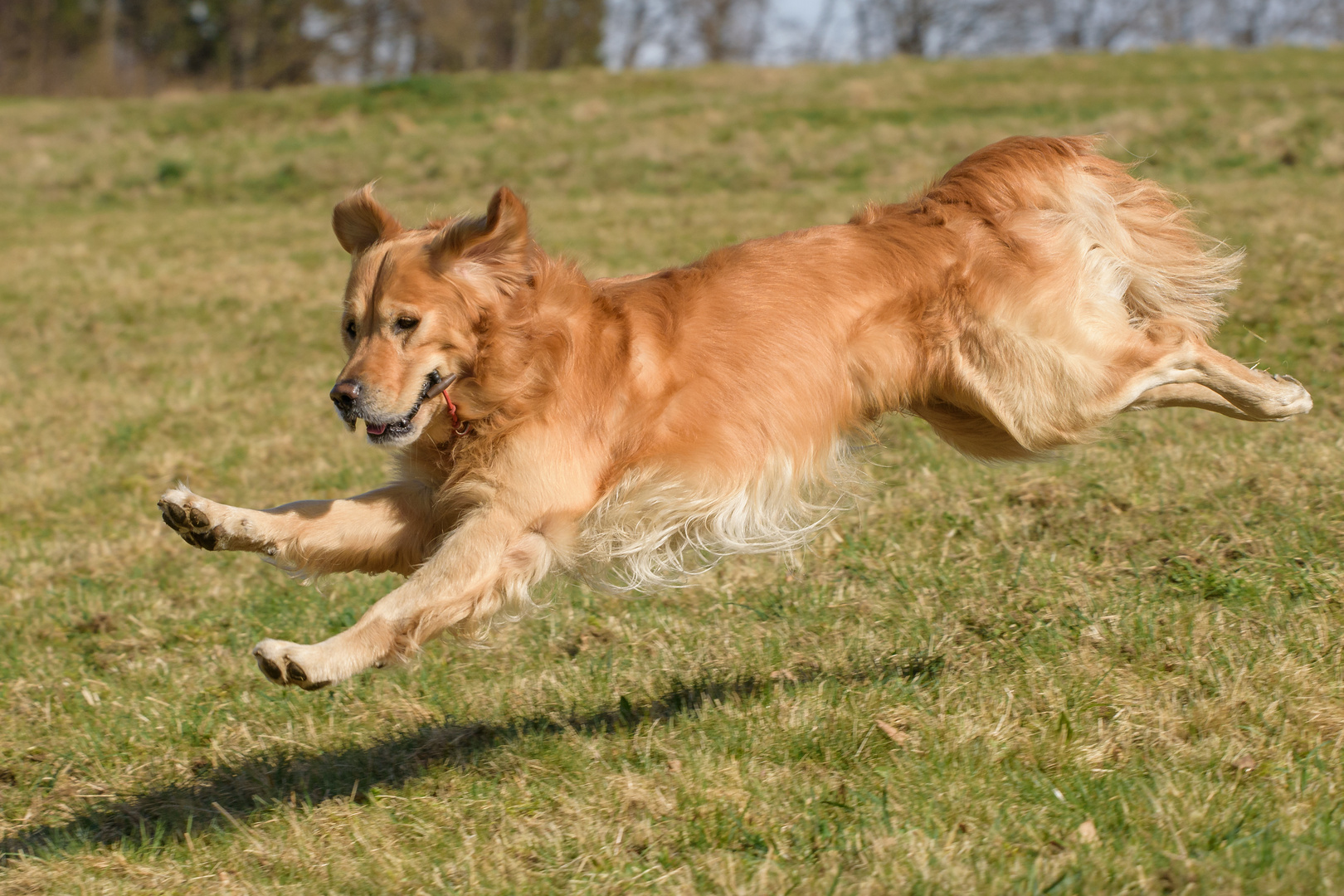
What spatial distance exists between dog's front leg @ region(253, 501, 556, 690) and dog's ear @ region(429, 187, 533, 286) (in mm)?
703

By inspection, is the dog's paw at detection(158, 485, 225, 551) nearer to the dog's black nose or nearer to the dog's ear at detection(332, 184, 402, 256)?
the dog's black nose

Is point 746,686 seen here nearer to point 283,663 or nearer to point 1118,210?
point 283,663

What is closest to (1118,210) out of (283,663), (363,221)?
(363,221)

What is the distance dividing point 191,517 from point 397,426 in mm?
672

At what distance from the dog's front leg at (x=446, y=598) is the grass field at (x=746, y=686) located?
519mm

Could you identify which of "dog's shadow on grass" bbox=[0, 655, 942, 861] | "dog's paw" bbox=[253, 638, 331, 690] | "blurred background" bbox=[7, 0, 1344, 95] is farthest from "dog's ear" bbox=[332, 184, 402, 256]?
"blurred background" bbox=[7, 0, 1344, 95]

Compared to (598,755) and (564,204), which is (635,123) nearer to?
(564,204)

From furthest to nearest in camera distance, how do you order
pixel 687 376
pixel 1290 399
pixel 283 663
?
1. pixel 1290 399
2. pixel 687 376
3. pixel 283 663

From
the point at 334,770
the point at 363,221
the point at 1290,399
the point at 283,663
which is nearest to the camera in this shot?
the point at 283,663

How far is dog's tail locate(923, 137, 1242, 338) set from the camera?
4234 millimetres

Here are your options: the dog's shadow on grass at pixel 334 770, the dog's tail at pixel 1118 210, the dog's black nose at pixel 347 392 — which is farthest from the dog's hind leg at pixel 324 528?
the dog's tail at pixel 1118 210

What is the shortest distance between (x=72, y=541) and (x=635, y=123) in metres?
14.4

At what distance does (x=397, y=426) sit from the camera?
3514 millimetres

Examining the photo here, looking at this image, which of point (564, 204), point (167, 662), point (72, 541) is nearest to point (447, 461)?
point (167, 662)
